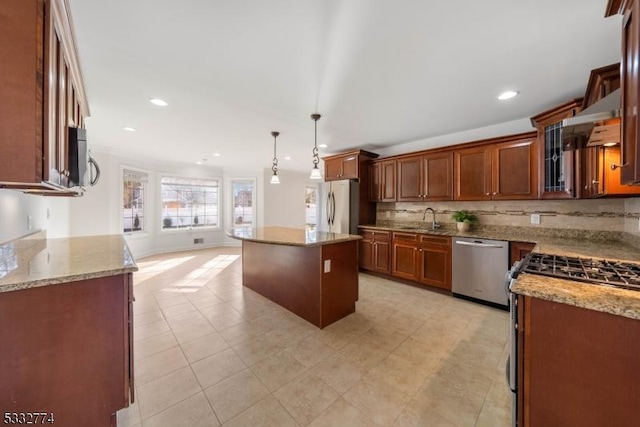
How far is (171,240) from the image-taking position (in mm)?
6559

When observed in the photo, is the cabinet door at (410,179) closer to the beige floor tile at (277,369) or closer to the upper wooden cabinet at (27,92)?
the beige floor tile at (277,369)

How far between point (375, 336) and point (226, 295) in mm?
2125

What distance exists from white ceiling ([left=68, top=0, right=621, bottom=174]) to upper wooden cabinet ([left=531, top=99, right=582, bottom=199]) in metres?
0.19

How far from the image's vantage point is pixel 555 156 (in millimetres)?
2732

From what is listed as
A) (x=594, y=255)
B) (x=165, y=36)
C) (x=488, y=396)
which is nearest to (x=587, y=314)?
(x=488, y=396)

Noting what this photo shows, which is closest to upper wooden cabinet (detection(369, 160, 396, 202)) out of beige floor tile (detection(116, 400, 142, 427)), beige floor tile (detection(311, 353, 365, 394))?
beige floor tile (detection(311, 353, 365, 394))

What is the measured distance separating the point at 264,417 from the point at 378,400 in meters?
0.73

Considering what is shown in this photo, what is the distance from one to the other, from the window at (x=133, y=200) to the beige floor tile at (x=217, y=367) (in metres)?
4.98

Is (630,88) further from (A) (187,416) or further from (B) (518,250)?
(A) (187,416)

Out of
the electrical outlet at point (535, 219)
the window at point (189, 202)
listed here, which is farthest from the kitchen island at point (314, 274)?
the window at point (189, 202)

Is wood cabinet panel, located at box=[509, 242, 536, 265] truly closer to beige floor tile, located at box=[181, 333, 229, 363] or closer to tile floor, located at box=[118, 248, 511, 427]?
tile floor, located at box=[118, 248, 511, 427]

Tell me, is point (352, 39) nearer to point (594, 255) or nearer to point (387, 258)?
point (594, 255)

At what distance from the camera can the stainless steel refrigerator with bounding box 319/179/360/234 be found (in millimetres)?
4605

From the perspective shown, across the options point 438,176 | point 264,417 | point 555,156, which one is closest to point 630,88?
point 555,156
